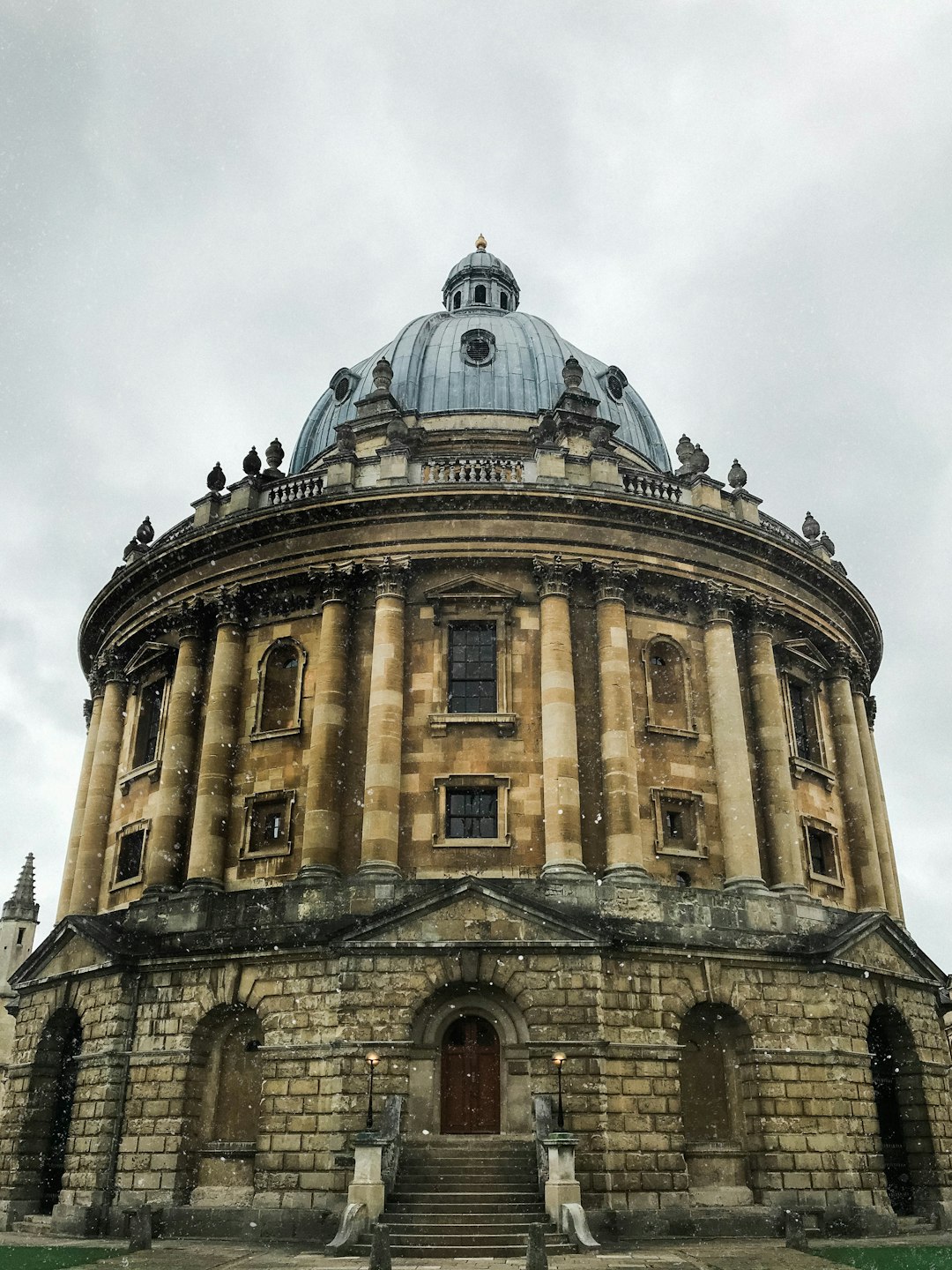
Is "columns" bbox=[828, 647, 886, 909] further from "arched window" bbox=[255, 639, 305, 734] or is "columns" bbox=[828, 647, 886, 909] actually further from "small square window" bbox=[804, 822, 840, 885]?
"arched window" bbox=[255, 639, 305, 734]

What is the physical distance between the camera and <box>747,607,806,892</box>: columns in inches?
1157

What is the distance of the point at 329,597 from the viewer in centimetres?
3030

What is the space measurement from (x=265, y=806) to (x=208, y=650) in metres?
5.61

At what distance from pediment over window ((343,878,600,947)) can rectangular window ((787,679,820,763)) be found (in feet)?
39.4

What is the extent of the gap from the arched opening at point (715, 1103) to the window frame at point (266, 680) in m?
12.7

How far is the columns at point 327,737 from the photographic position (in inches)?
1074

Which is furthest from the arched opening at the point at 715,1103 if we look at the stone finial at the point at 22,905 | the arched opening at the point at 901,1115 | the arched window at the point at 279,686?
the stone finial at the point at 22,905

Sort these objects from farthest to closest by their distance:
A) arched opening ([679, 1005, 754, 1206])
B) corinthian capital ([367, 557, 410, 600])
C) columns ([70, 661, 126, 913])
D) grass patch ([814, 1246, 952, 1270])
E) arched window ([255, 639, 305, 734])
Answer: columns ([70, 661, 126, 913]), arched window ([255, 639, 305, 734]), corinthian capital ([367, 557, 410, 600]), arched opening ([679, 1005, 754, 1206]), grass patch ([814, 1246, 952, 1270])

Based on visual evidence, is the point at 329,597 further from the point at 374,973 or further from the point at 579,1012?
the point at 579,1012

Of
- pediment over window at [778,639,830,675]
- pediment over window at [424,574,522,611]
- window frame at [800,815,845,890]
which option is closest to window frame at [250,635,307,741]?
pediment over window at [424,574,522,611]

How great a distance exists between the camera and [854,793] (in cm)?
3356

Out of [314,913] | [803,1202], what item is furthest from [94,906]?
[803,1202]

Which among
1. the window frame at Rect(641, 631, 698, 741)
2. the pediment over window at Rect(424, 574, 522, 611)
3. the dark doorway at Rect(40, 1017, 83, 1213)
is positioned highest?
the pediment over window at Rect(424, 574, 522, 611)

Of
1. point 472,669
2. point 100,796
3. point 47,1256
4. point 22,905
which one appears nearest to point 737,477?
point 472,669
